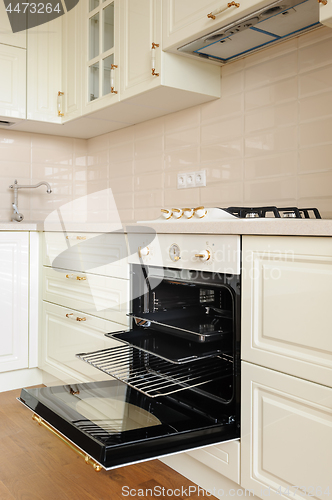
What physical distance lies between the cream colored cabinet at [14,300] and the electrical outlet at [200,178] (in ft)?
3.27

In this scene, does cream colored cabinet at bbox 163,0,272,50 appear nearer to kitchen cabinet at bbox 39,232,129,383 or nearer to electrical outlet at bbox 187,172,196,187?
electrical outlet at bbox 187,172,196,187

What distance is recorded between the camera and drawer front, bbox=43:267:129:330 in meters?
1.82

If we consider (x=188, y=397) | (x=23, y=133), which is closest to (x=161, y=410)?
(x=188, y=397)

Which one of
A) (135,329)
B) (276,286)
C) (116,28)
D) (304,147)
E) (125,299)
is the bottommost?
(135,329)

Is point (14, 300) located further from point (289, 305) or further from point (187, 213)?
point (289, 305)

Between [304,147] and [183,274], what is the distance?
747 mm

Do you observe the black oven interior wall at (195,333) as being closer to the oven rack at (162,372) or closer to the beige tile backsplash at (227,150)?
the oven rack at (162,372)

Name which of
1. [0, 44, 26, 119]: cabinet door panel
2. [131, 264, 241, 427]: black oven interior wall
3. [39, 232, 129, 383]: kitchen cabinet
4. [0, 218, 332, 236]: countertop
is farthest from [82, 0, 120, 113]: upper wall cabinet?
[131, 264, 241, 427]: black oven interior wall

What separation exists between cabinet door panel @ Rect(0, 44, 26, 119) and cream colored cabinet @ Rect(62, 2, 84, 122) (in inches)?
9.0

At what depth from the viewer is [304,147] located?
1.78 meters

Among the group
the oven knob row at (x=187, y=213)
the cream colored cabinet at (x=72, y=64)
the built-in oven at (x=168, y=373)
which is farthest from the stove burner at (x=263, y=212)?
the cream colored cabinet at (x=72, y=64)

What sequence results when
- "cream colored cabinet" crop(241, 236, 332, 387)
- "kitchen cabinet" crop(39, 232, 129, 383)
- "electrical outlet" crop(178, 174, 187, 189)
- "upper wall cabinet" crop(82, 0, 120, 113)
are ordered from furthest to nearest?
"electrical outlet" crop(178, 174, 187, 189) < "upper wall cabinet" crop(82, 0, 120, 113) < "kitchen cabinet" crop(39, 232, 129, 383) < "cream colored cabinet" crop(241, 236, 332, 387)

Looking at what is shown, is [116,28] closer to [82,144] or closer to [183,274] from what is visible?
[82,144]

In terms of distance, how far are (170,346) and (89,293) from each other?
0.66 metres
